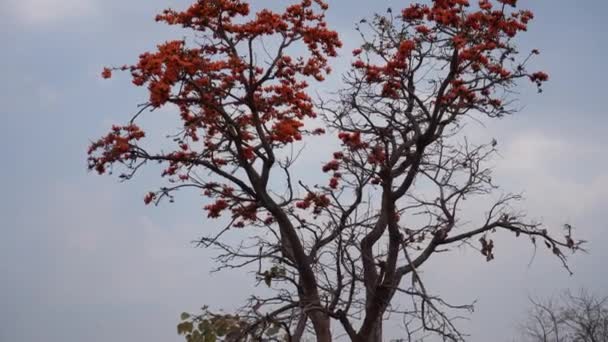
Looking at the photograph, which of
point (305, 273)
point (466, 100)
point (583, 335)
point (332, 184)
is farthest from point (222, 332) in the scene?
point (583, 335)

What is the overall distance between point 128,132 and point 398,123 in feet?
10.4

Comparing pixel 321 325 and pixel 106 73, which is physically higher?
pixel 106 73

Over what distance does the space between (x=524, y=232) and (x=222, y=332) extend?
4.00 m

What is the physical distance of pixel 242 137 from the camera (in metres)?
7.73

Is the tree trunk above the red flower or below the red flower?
below

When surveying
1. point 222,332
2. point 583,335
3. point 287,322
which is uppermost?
point 583,335

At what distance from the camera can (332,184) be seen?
805 centimetres

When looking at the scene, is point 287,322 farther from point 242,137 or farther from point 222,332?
point 242,137

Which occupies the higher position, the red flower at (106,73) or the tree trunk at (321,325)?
the red flower at (106,73)

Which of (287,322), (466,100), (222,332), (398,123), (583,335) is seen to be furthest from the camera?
(583,335)

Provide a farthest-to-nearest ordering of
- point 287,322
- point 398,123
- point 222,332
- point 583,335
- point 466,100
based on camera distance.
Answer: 1. point 583,335
2. point 398,123
3. point 466,100
4. point 287,322
5. point 222,332

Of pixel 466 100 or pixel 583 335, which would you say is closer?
pixel 466 100

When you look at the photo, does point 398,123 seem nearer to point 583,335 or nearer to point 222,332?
point 222,332

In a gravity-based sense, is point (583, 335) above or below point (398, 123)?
above
